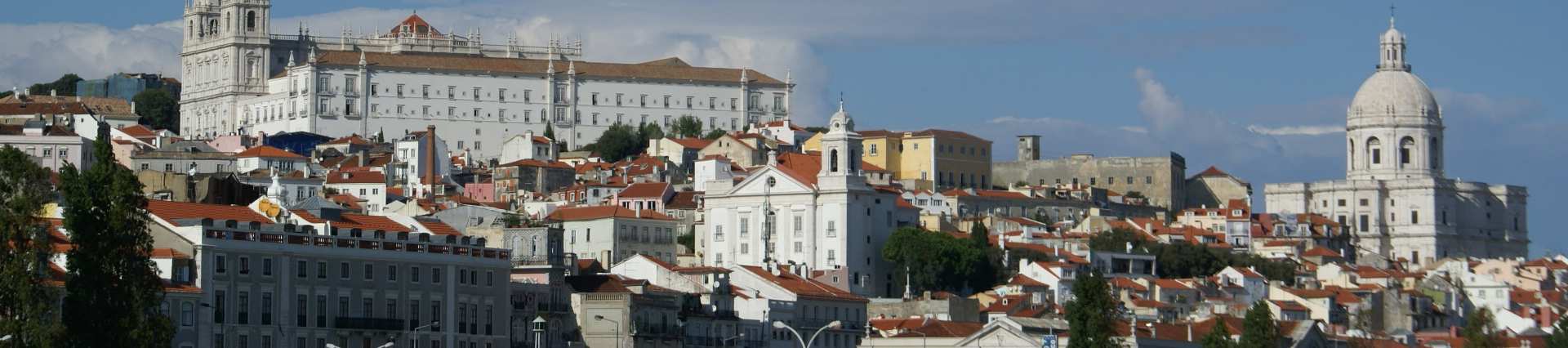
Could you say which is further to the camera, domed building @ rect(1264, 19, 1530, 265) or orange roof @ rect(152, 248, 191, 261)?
domed building @ rect(1264, 19, 1530, 265)

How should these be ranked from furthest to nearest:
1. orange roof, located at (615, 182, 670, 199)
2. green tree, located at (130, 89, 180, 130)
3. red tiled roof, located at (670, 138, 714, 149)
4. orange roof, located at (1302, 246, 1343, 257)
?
green tree, located at (130, 89, 180, 130) → red tiled roof, located at (670, 138, 714, 149) → orange roof, located at (1302, 246, 1343, 257) → orange roof, located at (615, 182, 670, 199)

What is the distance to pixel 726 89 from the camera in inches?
7293

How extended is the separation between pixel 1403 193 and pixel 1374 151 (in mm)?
7167

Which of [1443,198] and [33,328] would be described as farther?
[1443,198]

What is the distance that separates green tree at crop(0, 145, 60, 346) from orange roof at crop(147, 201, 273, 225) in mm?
10109

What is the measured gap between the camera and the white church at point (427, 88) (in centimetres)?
17412

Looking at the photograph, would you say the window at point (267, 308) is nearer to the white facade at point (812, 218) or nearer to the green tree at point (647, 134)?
the white facade at point (812, 218)

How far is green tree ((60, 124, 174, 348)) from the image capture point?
189 ft

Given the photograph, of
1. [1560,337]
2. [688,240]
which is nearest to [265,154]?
[688,240]

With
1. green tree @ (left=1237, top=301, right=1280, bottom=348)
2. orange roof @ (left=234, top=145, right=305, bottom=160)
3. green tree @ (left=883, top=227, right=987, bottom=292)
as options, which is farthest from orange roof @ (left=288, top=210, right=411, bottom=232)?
orange roof @ (left=234, top=145, right=305, bottom=160)

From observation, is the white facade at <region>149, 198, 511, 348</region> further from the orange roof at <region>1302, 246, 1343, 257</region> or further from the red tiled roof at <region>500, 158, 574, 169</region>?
the red tiled roof at <region>500, 158, 574, 169</region>

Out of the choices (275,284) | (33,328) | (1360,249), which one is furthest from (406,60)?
(33,328)

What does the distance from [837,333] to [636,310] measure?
10.7 meters

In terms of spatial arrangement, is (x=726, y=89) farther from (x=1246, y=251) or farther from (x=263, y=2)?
(x=1246, y=251)
